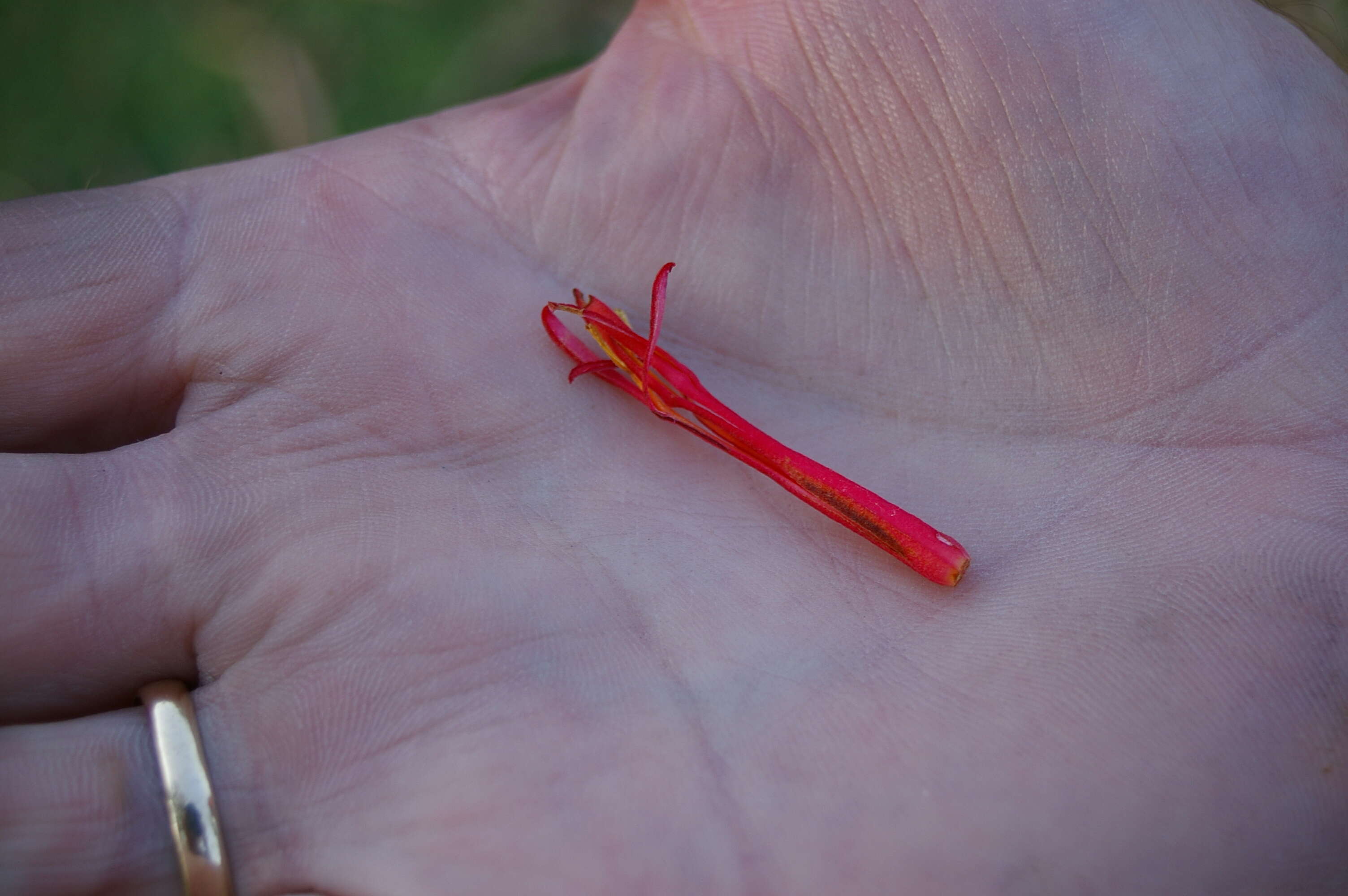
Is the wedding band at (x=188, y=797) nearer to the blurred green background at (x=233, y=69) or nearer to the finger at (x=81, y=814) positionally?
the finger at (x=81, y=814)

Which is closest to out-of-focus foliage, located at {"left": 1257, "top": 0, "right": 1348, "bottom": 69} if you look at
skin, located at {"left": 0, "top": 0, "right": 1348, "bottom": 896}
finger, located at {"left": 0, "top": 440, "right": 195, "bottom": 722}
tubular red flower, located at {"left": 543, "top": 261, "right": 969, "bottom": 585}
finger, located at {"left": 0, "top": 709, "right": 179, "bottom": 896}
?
skin, located at {"left": 0, "top": 0, "right": 1348, "bottom": 896}

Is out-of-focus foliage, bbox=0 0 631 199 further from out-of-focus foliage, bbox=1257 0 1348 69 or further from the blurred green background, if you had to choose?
out-of-focus foliage, bbox=1257 0 1348 69

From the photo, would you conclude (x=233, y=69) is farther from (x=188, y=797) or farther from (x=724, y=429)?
(x=188, y=797)

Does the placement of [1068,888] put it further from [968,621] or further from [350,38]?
[350,38]

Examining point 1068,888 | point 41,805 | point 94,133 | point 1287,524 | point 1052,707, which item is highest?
point 94,133

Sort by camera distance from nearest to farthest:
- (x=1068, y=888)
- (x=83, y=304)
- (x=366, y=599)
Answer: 1. (x=1068, y=888)
2. (x=366, y=599)
3. (x=83, y=304)

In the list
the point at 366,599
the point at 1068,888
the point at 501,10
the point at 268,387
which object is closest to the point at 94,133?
the point at 501,10
